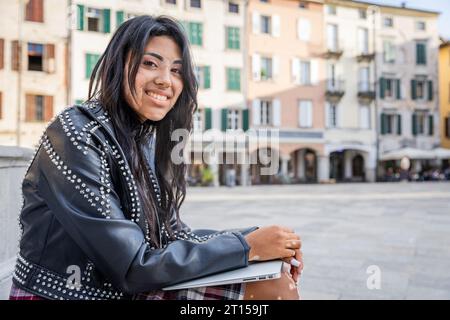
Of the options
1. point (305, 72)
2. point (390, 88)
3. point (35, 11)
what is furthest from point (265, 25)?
point (35, 11)

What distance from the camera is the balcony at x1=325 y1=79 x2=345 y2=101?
26188 millimetres

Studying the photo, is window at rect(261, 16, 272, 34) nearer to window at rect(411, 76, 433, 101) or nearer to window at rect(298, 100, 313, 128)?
window at rect(298, 100, 313, 128)

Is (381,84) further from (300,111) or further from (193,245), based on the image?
(193,245)

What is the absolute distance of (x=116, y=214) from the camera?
3.27 ft

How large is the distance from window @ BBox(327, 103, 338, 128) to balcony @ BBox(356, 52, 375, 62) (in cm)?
371

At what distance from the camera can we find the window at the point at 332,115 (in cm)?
2620

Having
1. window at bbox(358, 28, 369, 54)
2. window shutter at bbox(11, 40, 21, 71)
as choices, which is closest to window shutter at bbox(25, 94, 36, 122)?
window shutter at bbox(11, 40, 21, 71)

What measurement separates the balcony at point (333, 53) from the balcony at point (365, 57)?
1.62m

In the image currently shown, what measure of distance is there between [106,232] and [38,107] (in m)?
19.8

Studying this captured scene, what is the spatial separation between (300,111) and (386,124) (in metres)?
6.48

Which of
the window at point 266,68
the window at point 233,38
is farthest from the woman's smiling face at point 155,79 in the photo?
the window at point 266,68

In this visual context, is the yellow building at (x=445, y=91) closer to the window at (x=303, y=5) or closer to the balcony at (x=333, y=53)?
the balcony at (x=333, y=53)

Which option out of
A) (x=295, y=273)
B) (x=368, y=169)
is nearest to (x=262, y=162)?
(x=368, y=169)

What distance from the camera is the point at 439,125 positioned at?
29375 mm
